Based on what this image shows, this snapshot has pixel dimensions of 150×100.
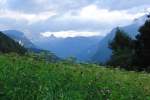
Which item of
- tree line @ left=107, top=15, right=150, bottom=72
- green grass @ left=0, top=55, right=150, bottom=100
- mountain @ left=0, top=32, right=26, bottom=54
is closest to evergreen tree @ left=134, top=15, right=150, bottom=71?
tree line @ left=107, top=15, right=150, bottom=72

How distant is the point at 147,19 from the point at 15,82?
229 feet

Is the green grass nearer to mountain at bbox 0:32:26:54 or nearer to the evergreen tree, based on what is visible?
mountain at bbox 0:32:26:54

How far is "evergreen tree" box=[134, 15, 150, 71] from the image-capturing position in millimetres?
66500

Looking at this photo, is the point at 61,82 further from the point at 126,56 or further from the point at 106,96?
the point at 126,56

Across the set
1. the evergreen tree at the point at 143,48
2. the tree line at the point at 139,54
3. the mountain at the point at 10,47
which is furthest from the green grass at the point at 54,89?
the evergreen tree at the point at 143,48

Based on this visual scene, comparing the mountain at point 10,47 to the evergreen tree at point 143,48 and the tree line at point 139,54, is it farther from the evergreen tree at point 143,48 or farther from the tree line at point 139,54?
the evergreen tree at point 143,48

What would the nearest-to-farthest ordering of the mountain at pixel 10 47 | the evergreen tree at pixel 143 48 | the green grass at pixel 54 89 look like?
the green grass at pixel 54 89 < the mountain at pixel 10 47 < the evergreen tree at pixel 143 48

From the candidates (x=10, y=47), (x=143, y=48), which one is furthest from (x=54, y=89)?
(x=10, y=47)

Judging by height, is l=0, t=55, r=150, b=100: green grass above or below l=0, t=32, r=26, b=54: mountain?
below

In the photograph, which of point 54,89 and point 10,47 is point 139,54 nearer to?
point 10,47

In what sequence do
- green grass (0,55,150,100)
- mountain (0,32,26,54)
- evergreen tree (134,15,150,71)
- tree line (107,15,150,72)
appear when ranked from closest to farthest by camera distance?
green grass (0,55,150,100)
mountain (0,32,26,54)
tree line (107,15,150,72)
evergreen tree (134,15,150,71)

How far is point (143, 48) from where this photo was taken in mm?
69562

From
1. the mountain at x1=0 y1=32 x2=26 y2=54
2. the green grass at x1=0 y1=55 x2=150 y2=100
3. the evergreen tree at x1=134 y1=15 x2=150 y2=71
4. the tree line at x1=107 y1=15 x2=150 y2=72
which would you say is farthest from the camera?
the evergreen tree at x1=134 y1=15 x2=150 y2=71

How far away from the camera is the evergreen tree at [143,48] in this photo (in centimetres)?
6650
